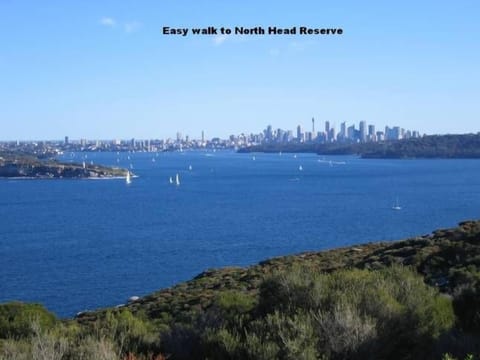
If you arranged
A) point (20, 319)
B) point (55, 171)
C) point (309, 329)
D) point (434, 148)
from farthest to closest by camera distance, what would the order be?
point (434, 148) < point (55, 171) < point (20, 319) < point (309, 329)

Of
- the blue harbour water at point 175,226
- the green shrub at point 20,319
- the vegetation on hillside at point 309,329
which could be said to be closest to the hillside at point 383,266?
the vegetation on hillside at point 309,329

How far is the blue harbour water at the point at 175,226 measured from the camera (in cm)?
3362

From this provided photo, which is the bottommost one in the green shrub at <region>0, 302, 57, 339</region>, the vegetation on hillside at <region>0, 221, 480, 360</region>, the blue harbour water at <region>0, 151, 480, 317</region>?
the blue harbour water at <region>0, 151, 480, 317</region>

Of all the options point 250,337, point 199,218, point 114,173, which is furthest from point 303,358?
point 114,173

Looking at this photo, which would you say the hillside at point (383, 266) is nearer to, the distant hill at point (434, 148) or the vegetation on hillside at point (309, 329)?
the vegetation on hillside at point (309, 329)

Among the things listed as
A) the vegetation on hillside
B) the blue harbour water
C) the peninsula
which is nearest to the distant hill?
the blue harbour water

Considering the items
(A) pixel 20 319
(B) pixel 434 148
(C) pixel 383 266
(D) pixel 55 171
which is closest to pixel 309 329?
(A) pixel 20 319

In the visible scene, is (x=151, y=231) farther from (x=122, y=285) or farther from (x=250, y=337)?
(x=250, y=337)

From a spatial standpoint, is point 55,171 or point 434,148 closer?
point 55,171

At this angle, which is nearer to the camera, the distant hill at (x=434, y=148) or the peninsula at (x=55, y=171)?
the peninsula at (x=55, y=171)

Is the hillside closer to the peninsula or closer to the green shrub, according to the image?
the green shrub

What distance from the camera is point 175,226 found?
5378cm

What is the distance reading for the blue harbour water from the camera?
33.6 meters

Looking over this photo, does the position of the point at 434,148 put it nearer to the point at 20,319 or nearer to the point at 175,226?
the point at 175,226
